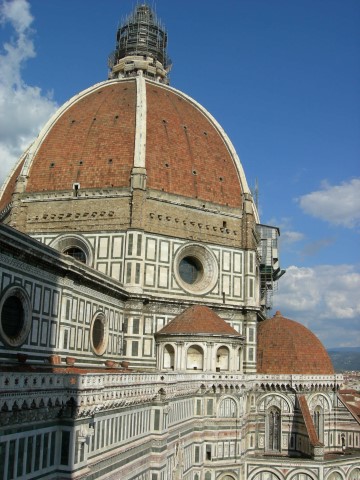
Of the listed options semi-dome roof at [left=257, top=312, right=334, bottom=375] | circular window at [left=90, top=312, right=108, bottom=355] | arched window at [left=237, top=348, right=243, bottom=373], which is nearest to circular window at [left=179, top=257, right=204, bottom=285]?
arched window at [left=237, top=348, right=243, bottom=373]

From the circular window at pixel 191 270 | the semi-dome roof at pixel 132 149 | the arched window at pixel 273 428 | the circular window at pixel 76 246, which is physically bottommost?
the arched window at pixel 273 428

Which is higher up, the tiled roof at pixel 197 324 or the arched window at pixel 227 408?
the tiled roof at pixel 197 324

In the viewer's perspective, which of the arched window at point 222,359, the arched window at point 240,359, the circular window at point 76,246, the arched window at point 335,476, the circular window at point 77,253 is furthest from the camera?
the circular window at point 77,253

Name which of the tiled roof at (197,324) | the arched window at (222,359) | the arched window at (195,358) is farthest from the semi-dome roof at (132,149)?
the arched window at (222,359)

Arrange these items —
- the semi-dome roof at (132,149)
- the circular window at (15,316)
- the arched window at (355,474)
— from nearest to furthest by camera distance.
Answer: the circular window at (15,316), the arched window at (355,474), the semi-dome roof at (132,149)

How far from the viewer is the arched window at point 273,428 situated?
121ft

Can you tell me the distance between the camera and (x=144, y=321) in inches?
1384

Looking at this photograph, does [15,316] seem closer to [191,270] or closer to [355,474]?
[191,270]

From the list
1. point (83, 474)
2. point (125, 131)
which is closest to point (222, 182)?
point (125, 131)

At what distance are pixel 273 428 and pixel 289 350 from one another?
4.97 meters

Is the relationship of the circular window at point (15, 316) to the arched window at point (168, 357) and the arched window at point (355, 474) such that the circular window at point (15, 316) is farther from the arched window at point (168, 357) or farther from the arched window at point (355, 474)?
the arched window at point (355, 474)

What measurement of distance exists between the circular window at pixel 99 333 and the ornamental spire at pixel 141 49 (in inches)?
961

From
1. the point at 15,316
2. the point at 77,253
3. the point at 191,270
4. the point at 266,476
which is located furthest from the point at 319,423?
the point at 15,316

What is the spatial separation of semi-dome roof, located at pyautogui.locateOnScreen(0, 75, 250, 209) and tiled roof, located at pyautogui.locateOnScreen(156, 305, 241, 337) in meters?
7.83
